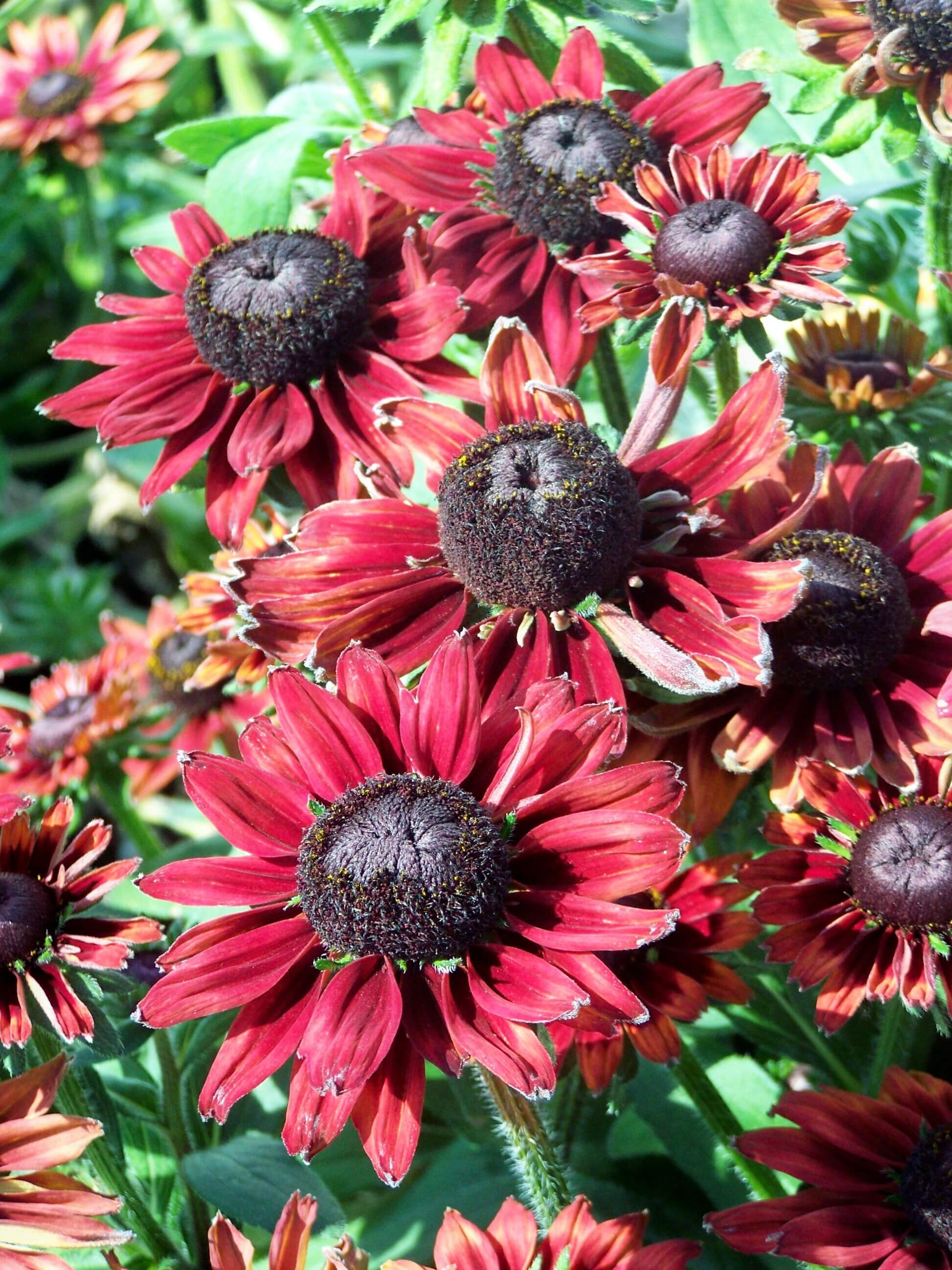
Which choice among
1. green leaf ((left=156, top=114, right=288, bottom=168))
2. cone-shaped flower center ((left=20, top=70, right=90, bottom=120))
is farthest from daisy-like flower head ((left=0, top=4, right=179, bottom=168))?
green leaf ((left=156, top=114, right=288, bottom=168))

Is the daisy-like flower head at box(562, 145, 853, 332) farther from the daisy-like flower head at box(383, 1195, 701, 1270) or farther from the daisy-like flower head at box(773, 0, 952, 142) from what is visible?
the daisy-like flower head at box(383, 1195, 701, 1270)

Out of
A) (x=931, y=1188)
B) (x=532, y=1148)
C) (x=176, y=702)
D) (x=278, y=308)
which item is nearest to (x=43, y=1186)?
(x=532, y=1148)

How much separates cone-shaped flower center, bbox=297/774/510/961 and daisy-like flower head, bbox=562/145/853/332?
43 centimetres

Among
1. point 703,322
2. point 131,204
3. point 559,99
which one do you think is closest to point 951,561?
point 703,322

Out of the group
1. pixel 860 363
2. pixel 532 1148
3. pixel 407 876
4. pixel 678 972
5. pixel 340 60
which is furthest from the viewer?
pixel 340 60

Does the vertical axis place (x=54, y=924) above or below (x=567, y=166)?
below

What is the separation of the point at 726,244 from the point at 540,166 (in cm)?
19

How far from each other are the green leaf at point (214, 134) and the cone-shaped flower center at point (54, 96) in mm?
888

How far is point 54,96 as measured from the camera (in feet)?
7.66

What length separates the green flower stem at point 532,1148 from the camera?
0.85 meters

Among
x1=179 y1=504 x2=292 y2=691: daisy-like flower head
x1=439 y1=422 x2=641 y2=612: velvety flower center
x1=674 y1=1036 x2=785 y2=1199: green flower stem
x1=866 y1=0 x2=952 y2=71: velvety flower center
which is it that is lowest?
x1=674 y1=1036 x2=785 y2=1199: green flower stem

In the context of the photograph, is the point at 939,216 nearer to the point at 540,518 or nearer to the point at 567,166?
the point at 567,166

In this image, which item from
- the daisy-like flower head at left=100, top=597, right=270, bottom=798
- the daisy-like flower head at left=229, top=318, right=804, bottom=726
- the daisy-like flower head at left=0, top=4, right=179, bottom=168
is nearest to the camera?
the daisy-like flower head at left=229, top=318, right=804, bottom=726

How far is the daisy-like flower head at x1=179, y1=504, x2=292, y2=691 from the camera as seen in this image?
48.9 inches
